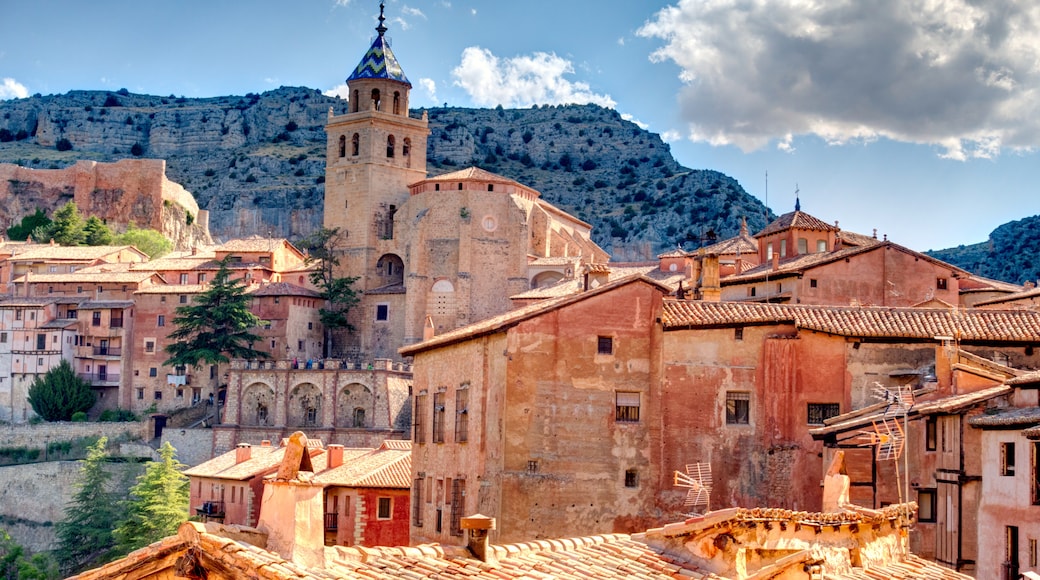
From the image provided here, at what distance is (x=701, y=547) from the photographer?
651 inches

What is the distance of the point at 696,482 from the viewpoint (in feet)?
99.0

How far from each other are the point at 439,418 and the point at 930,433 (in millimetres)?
11722

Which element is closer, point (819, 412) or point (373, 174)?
point (819, 412)

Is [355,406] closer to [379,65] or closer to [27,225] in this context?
[379,65]

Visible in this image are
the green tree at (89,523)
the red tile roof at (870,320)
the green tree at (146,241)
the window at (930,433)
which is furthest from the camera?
the green tree at (146,241)

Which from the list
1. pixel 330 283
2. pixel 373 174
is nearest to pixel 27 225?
pixel 373 174

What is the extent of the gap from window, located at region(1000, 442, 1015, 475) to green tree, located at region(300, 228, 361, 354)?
57991 millimetres

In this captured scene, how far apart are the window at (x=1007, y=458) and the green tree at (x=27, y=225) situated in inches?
3846

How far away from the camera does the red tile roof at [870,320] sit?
32375mm

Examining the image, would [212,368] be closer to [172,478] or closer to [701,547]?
[172,478]

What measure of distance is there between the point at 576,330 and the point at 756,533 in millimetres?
14420

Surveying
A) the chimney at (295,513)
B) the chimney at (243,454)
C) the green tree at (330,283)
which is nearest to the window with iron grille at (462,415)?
the chimney at (295,513)

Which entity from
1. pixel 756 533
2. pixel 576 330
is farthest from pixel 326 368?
pixel 756 533

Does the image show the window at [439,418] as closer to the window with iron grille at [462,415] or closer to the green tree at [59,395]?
the window with iron grille at [462,415]
